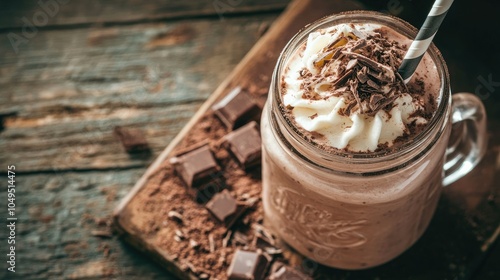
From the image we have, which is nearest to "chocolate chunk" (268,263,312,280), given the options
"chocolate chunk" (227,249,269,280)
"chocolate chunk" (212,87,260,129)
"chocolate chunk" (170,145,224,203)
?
"chocolate chunk" (227,249,269,280)

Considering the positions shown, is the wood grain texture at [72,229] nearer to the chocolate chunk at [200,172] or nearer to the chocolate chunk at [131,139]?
the chocolate chunk at [131,139]

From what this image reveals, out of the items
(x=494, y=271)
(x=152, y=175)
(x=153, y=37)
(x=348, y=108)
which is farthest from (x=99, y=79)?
(x=494, y=271)

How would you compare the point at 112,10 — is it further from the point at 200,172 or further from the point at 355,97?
the point at 355,97

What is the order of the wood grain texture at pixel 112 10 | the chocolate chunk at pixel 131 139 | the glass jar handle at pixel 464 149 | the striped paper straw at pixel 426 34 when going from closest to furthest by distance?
the striped paper straw at pixel 426 34, the glass jar handle at pixel 464 149, the chocolate chunk at pixel 131 139, the wood grain texture at pixel 112 10

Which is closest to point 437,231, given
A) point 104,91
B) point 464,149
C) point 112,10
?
point 464,149

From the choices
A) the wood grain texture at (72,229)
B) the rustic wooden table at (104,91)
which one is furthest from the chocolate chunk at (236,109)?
the wood grain texture at (72,229)

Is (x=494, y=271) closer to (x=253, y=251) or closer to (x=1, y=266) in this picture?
(x=253, y=251)
